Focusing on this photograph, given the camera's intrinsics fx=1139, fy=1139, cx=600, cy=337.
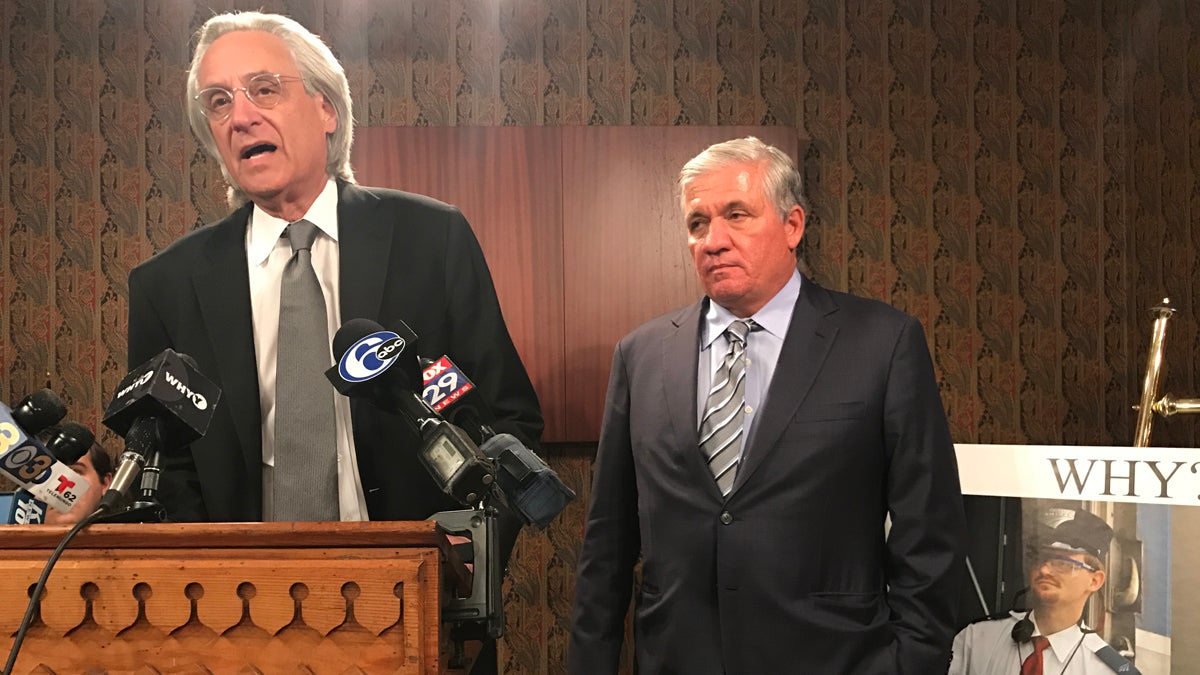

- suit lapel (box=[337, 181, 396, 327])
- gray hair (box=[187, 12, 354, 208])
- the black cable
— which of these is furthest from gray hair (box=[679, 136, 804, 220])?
the black cable

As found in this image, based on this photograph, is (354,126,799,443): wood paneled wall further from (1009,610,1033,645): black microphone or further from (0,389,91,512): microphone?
(0,389,91,512): microphone

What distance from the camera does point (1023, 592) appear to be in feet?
7.91

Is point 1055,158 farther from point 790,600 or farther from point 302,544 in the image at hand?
point 302,544

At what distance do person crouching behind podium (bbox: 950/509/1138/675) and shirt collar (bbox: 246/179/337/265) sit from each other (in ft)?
5.24

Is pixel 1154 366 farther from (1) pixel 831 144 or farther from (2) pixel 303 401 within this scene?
(2) pixel 303 401

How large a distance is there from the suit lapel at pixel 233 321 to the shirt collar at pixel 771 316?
0.88 meters

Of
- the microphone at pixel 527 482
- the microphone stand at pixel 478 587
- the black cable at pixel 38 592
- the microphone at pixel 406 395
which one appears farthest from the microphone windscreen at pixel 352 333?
the black cable at pixel 38 592

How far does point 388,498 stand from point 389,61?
5.76 feet

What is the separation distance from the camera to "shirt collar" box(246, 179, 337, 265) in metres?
2.29

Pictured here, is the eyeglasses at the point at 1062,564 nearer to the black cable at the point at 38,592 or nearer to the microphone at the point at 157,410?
the microphone at the point at 157,410

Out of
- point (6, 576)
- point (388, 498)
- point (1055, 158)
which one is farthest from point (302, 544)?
point (1055, 158)

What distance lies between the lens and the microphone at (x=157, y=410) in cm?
136

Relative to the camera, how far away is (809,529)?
6.46 feet

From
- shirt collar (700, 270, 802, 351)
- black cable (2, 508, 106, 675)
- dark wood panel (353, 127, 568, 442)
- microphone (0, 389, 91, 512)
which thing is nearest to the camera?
black cable (2, 508, 106, 675)
